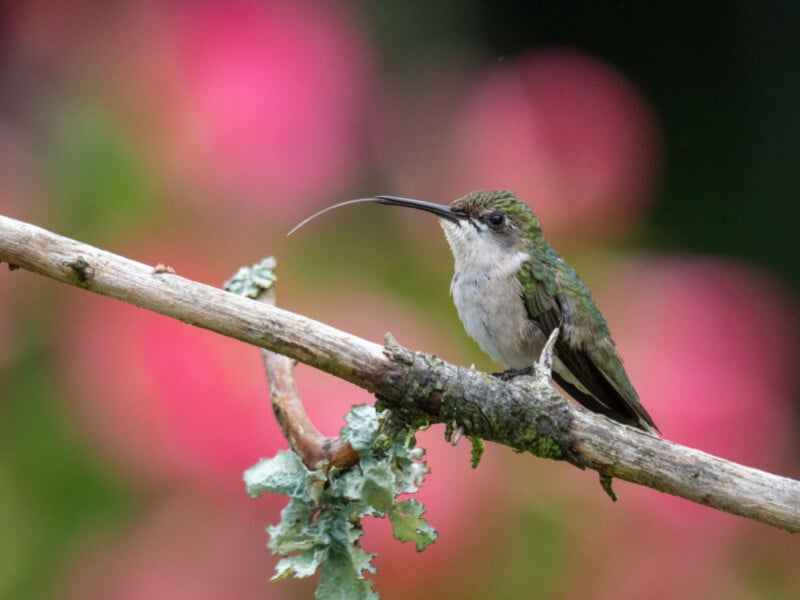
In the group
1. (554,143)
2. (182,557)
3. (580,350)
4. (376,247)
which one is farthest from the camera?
(554,143)

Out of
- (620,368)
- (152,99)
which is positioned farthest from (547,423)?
(152,99)

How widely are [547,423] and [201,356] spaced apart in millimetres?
562

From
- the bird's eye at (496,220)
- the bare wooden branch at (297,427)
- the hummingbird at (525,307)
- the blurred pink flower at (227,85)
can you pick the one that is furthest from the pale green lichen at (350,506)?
the blurred pink flower at (227,85)

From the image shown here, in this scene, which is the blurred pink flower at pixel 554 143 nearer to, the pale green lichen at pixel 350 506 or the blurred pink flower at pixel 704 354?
the blurred pink flower at pixel 704 354

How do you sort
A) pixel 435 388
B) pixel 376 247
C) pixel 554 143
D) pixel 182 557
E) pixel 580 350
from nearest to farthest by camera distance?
pixel 435 388, pixel 580 350, pixel 182 557, pixel 376 247, pixel 554 143

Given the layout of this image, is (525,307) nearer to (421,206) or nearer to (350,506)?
(421,206)

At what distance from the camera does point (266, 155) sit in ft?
4.13

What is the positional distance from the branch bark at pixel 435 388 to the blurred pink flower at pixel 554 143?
2.09 ft

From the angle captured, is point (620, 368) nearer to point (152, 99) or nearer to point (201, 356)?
point (201, 356)

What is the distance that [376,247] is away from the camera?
1.21 metres

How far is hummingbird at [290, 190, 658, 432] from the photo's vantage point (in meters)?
0.90

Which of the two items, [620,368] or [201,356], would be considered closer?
[620,368]

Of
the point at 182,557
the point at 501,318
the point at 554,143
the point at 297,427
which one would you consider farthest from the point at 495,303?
the point at 554,143

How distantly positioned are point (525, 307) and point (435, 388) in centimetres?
27
